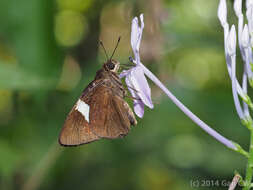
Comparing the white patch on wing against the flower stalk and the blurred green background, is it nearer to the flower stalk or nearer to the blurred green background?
the blurred green background

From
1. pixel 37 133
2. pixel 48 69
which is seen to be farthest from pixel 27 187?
pixel 48 69

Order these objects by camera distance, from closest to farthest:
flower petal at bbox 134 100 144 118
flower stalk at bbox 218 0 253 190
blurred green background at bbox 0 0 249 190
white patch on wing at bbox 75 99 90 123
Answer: flower stalk at bbox 218 0 253 190, flower petal at bbox 134 100 144 118, white patch on wing at bbox 75 99 90 123, blurred green background at bbox 0 0 249 190

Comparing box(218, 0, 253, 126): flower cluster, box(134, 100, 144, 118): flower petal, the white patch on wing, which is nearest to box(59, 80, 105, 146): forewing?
the white patch on wing

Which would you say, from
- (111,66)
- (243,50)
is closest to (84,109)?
(111,66)

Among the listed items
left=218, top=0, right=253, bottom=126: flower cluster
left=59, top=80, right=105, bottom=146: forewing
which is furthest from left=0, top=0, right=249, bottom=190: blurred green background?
left=218, top=0, right=253, bottom=126: flower cluster

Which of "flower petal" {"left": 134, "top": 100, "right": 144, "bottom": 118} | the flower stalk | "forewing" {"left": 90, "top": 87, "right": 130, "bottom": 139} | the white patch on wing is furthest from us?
the white patch on wing

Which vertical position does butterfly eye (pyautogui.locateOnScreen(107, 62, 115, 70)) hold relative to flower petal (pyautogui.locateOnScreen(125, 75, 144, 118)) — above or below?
above

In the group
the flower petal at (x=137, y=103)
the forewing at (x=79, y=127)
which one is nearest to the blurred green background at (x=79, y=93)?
the forewing at (x=79, y=127)

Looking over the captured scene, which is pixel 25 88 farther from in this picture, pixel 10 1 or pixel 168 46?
pixel 168 46

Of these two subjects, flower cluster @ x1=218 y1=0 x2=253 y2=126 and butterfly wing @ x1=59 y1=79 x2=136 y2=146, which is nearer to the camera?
flower cluster @ x1=218 y1=0 x2=253 y2=126

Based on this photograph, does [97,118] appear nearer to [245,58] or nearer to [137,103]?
[137,103]
